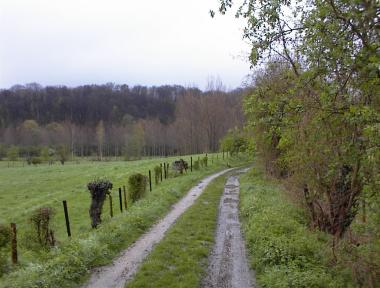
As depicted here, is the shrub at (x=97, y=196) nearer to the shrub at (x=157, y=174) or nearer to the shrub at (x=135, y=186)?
the shrub at (x=135, y=186)

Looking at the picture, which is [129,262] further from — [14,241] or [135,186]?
[135,186]

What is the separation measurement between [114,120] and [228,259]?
142895 mm

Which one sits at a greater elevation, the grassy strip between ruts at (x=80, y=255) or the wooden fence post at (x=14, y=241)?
the wooden fence post at (x=14, y=241)

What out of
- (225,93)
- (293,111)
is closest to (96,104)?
(225,93)

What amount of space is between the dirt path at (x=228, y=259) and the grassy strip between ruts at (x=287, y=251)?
283 mm

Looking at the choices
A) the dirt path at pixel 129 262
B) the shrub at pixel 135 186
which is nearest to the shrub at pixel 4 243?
the dirt path at pixel 129 262

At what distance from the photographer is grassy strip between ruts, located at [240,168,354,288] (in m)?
8.45

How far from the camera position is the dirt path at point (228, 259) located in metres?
8.77

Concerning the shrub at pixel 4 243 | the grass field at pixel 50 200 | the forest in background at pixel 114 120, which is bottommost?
the grass field at pixel 50 200

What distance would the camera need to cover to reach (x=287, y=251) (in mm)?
10031

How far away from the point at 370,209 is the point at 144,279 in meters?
5.50

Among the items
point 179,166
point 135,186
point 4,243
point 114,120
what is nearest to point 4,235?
point 4,243

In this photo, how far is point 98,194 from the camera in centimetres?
1538

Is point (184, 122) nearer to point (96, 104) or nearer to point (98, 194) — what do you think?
point (98, 194)
